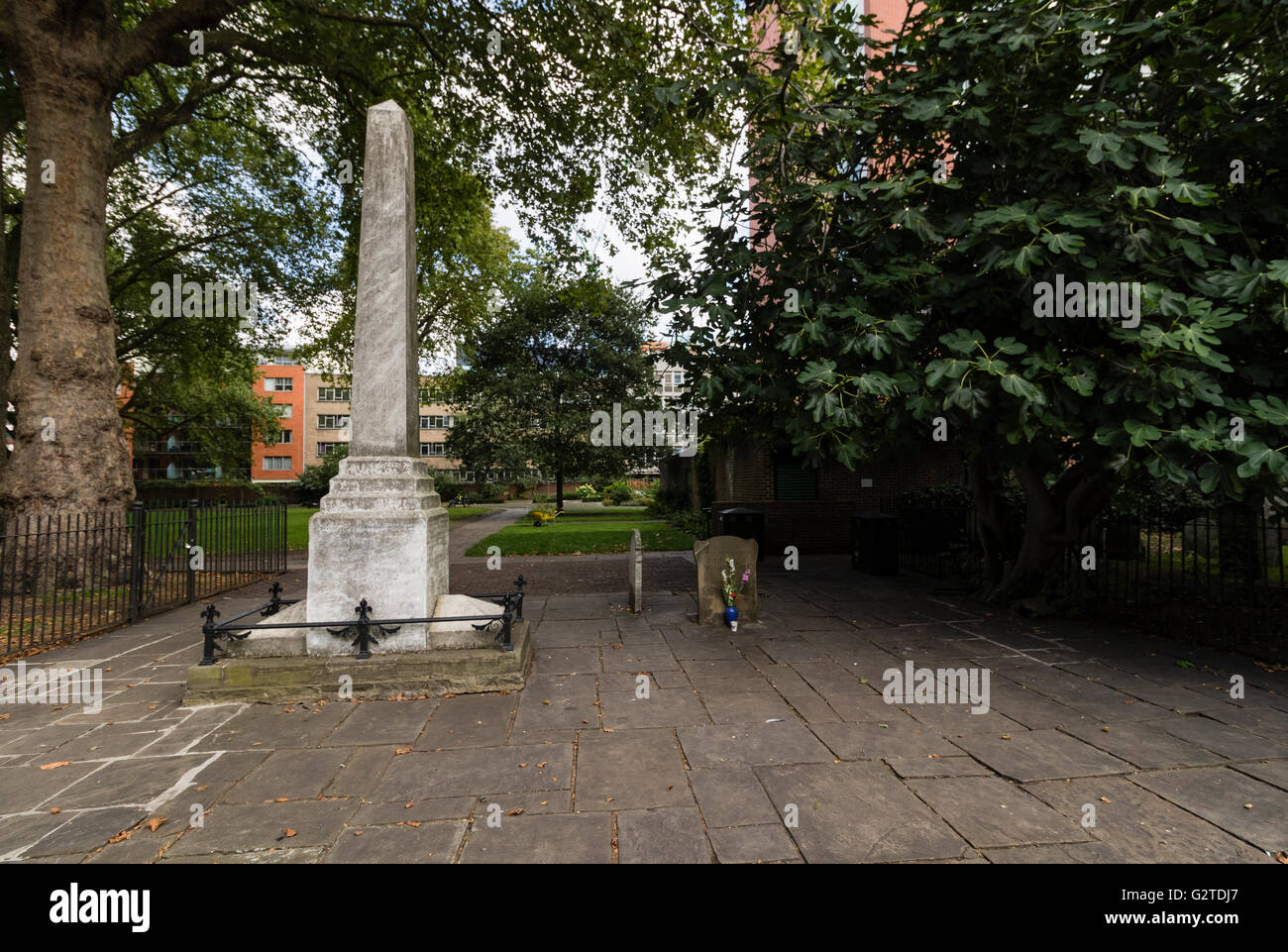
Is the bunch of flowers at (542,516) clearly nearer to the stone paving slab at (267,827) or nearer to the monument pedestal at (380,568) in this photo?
the monument pedestal at (380,568)

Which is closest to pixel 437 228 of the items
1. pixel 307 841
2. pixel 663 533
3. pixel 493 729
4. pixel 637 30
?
pixel 637 30

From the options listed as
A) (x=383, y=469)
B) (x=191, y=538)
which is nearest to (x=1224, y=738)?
(x=383, y=469)

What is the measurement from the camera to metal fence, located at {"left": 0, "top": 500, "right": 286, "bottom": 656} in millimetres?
6402

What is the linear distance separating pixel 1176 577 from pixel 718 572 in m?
9.01

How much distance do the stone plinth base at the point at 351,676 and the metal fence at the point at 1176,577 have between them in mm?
5781

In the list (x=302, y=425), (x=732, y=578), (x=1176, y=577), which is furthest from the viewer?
(x=302, y=425)

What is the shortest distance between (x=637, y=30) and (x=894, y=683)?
36.8ft

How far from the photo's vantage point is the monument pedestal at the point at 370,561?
4.79 meters

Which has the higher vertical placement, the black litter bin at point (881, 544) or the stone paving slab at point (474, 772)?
the black litter bin at point (881, 544)

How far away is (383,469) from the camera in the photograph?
5066mm

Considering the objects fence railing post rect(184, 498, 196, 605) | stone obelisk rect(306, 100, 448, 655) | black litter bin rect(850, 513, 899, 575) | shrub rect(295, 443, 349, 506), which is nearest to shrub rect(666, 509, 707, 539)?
black litter bin rect(850, 513, 899, 575)

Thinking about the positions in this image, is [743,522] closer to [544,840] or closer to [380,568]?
[380,568]

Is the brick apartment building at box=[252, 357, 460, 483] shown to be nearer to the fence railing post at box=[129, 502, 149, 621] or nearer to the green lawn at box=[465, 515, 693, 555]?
the green lawn at box=[465, 515, 693, 555]

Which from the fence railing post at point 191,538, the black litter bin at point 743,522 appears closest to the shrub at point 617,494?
the black litter bin at point 743,522
